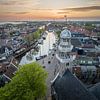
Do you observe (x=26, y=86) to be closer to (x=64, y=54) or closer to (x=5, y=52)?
(x=64, y=54)

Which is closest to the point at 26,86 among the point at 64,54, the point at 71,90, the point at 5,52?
the point at 71,90

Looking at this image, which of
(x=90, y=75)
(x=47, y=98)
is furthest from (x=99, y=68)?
(x=47, y=98)

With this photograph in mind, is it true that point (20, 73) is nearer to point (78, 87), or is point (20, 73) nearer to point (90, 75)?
point (78, 87)

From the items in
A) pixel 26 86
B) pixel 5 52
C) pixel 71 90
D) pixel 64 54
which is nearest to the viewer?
pixel 71 90

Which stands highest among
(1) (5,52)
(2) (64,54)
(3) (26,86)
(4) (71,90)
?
(2) (64,54)

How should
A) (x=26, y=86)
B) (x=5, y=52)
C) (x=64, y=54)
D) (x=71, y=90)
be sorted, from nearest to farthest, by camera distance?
(x=71, y=90) → (x=26, y=86) → (x=64, y=54) → (x=5, y=52)

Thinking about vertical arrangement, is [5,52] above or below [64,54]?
below

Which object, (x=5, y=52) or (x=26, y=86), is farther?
(x=5, y=52)

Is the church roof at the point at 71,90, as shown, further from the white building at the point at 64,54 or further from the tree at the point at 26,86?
the white building at the point at 64,54

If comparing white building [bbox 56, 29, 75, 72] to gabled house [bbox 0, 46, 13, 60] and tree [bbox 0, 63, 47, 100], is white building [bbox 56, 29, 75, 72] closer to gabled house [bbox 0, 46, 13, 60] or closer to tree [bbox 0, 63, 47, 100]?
tree [bbox 0, 63, 47, 100]

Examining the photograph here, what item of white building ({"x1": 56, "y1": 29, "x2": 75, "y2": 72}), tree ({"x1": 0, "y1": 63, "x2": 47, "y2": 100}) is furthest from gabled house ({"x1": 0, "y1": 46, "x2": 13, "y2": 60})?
tree ({"x1": 0, "y1": 63, "x2": 47, "y2": 100})
